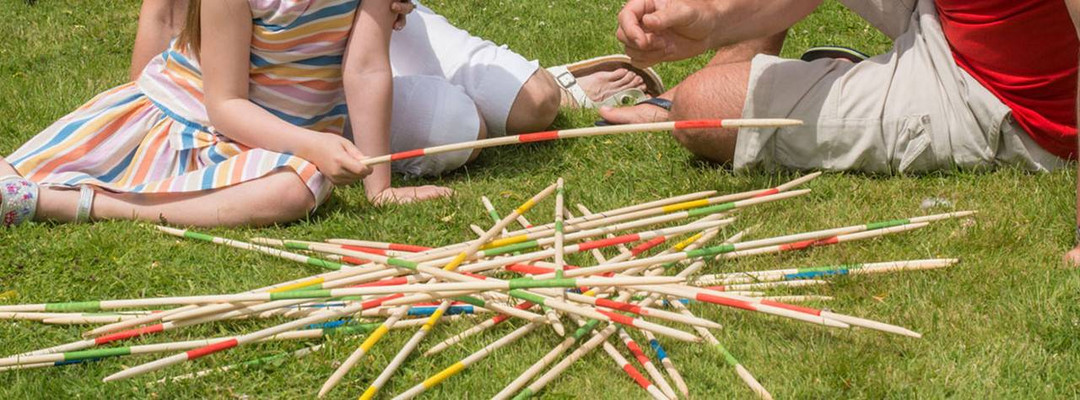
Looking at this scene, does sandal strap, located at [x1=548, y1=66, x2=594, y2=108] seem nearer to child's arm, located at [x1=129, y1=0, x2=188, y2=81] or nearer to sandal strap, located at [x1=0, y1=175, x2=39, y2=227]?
child's arm, located at [x1=129, y1=0, x2=188, y2=81]

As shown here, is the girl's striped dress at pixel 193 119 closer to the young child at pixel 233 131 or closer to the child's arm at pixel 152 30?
the young child at pixel 233 131

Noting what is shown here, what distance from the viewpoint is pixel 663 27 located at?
8.57 feet

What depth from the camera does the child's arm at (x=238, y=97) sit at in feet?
8.50

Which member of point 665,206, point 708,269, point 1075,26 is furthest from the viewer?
point 665,206

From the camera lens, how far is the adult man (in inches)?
98.3

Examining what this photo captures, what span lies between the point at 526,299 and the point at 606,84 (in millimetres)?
1655

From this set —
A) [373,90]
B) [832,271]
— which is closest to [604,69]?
[373,90]

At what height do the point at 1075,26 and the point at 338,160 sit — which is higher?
the point at 1075,26

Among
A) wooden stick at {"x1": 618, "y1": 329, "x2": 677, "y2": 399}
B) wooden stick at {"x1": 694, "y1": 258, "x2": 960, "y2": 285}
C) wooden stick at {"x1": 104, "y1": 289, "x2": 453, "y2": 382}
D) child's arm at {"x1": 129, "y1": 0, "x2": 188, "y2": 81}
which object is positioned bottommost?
wooden stick at {"x1": 694, "y1": 258, "x2": 960, "y2": 285}

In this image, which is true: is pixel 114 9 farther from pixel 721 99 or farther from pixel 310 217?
pixel 721 99

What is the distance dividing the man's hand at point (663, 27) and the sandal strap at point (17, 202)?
1364 millimetres

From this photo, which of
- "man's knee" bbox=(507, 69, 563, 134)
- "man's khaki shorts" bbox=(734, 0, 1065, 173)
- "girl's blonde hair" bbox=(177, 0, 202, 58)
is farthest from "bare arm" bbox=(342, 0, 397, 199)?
"man's khaki shorts" bbox=(734, 0, 1065, 173)

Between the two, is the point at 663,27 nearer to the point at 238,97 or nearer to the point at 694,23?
the point at 694,23

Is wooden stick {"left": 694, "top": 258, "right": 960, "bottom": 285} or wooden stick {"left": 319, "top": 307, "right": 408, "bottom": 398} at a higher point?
wooden stick {"left": 319, "top": 307, "right": 408, "bottom": 398}
